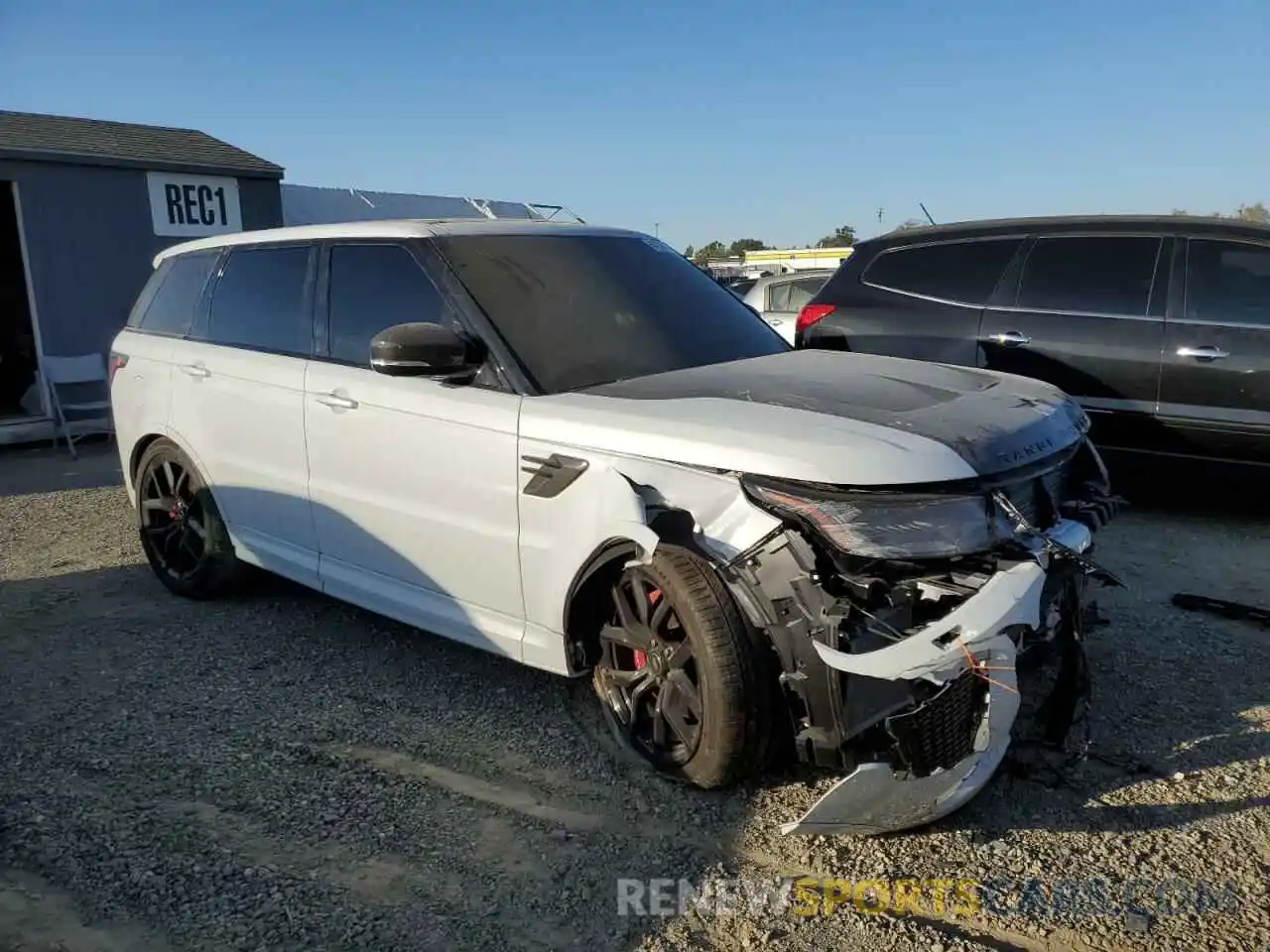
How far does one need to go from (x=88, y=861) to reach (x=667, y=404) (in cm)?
215

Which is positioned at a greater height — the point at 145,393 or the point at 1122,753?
the point at 145,393

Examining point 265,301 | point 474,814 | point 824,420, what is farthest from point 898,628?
point 265,301

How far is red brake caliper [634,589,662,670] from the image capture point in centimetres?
324

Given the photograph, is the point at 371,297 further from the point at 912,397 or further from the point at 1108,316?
the point at 1108,316

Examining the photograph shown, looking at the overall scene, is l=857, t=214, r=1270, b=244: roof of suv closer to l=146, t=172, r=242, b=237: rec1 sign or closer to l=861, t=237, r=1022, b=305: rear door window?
l=861, t=237, r=1022, b=305: rear door window

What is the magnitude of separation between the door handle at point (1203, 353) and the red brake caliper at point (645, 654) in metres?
4.21

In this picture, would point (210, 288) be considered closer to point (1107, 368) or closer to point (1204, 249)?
point (1107, 368)

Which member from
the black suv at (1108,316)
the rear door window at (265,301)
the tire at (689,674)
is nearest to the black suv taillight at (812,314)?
the black suv at (1108,316)

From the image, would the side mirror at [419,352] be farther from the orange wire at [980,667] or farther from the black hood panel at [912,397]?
the orange wire at [980,667]

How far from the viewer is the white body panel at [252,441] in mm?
4445

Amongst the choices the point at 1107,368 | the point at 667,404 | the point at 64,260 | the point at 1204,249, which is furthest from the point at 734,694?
the point at 64,260

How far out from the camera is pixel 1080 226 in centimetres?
655

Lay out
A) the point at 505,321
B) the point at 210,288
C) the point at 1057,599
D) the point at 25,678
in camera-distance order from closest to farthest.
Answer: the point at 1057,599, the point at 505,321, the point at 25,678, the point at 210,288

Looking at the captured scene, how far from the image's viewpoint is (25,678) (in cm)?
437
